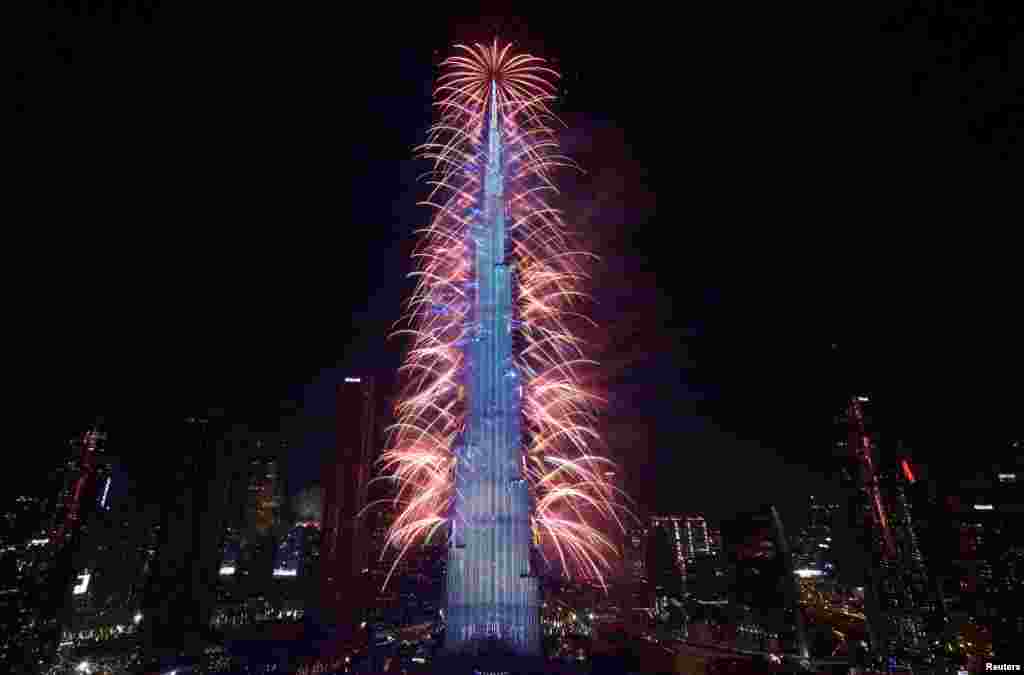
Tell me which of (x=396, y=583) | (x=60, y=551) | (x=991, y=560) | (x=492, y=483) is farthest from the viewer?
(x=396, y=583)

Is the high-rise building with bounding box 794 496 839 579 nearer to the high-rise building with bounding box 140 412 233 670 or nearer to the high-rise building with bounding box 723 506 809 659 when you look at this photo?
the high-rise building with bounding box 723 506 809 659

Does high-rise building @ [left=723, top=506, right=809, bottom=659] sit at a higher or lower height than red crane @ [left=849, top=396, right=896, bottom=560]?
lower

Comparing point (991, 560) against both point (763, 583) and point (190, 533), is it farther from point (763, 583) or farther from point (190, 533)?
point (190, 533)

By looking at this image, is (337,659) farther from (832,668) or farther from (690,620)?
(690,620)

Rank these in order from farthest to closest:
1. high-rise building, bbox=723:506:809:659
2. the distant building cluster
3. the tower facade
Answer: high-rise building, bbox=723:506:809:659 → the distant building cluster → the tower facade

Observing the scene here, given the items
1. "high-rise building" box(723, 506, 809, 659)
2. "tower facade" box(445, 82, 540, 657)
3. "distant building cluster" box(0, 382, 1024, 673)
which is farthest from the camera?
"high-rise building" box(723, 506, 809, 659)

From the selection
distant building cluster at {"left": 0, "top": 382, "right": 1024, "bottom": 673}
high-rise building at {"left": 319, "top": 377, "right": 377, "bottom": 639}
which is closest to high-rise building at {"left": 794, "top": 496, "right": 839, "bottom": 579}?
distant building cluster at {"left": 0, "top": 382, "right": 1024, "bottom": 673}

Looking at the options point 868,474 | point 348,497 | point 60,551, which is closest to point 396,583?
point 348,497

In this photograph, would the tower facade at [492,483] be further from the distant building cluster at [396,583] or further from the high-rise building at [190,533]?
the high-rise building at [190,533]

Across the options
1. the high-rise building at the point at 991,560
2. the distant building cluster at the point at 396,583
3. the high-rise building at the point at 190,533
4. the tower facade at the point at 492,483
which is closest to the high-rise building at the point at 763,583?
the distant building cluster at the point at 396,583
